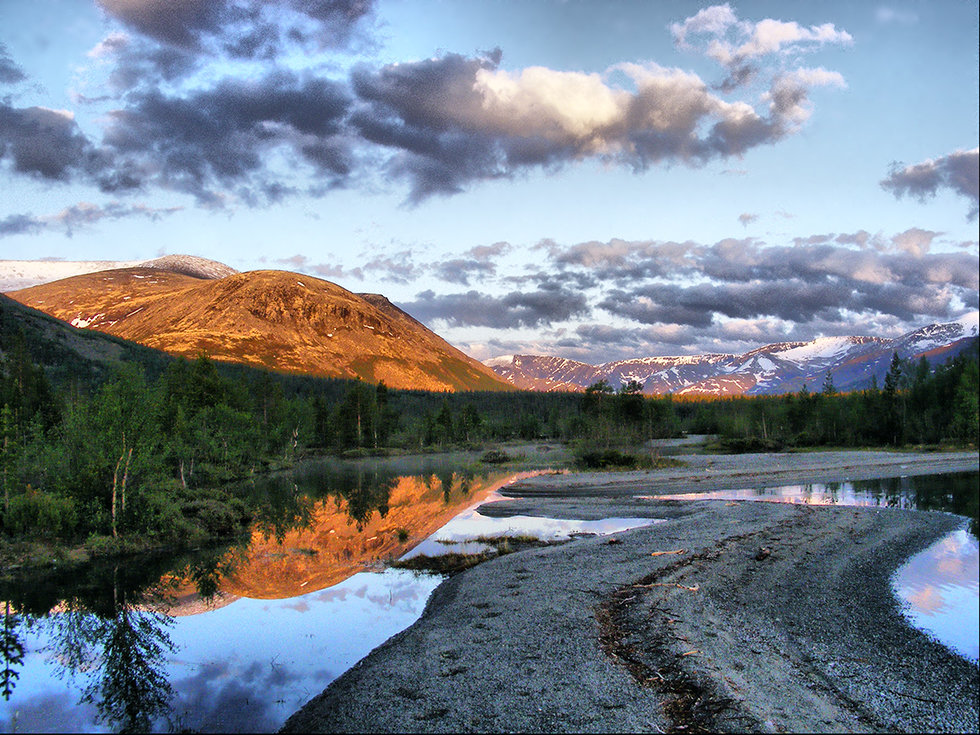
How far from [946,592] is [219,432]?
62.4 meters

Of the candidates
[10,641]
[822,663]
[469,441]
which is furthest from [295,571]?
[469,441]

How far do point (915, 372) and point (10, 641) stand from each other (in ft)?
419

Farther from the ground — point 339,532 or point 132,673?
point 132,673

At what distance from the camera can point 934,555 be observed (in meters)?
23.1

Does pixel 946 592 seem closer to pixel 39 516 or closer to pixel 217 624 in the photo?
pixel 217 624

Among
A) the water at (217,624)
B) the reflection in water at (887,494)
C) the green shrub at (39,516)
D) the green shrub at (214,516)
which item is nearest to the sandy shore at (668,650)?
the water at (217,624)

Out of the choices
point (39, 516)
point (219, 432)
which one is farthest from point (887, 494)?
point (219, 432)

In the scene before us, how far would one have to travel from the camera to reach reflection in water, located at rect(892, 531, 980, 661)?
1477cm

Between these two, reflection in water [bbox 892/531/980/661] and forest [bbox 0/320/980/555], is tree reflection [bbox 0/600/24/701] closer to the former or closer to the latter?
forest [bbox 0/320/980/555]

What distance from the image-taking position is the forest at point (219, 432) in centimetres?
3109

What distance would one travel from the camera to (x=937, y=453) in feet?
254

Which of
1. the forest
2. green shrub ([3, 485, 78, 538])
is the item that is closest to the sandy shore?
the forest

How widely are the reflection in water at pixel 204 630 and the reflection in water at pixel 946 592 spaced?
585 inches

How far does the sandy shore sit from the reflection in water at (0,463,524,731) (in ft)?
5.32
